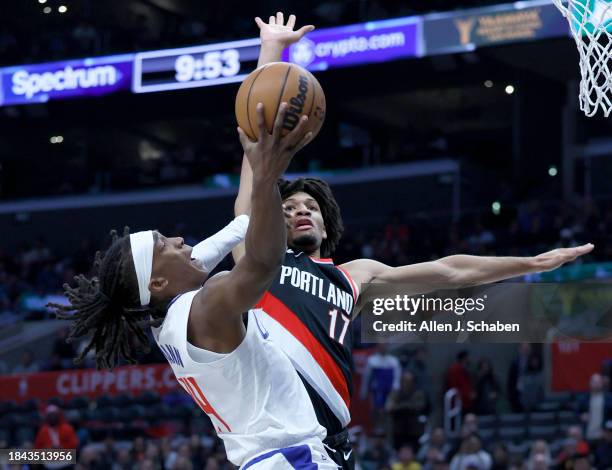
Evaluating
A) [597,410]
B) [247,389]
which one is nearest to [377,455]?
[597,410]

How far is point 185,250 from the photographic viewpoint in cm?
388

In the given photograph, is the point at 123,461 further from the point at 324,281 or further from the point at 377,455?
the point at 324,281

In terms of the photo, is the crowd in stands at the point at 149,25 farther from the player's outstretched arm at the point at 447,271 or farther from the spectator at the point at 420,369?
the player's outstretched arm at the point at 447,271

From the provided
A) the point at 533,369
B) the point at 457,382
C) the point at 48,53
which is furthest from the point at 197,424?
the point at 48,53

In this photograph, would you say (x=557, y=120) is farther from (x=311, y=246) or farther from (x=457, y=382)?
(x=311, y=246)

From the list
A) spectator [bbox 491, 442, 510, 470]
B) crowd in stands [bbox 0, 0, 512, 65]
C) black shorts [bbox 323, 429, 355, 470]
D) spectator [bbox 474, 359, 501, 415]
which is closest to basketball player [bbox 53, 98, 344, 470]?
black shorts [bbox 323, 429, 355, 470]

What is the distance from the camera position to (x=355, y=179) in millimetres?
22625

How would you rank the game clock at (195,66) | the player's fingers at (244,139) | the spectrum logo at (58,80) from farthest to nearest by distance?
1. the spectrum logo at (58,80)
2. the game clock at (195,66)
3. the player's fingers at (244,139)

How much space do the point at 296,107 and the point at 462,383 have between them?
10720 mm

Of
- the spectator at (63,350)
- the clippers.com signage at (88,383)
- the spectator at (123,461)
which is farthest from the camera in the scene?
the spectator at (63,350)

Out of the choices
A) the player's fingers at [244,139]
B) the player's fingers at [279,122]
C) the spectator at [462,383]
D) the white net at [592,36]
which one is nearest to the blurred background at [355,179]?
the spectator at [462,383]

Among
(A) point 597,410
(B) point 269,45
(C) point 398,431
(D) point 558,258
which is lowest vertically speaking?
(C) point 398,431

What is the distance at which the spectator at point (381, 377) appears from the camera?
531 inches

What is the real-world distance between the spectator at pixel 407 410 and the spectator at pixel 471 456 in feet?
5.28
